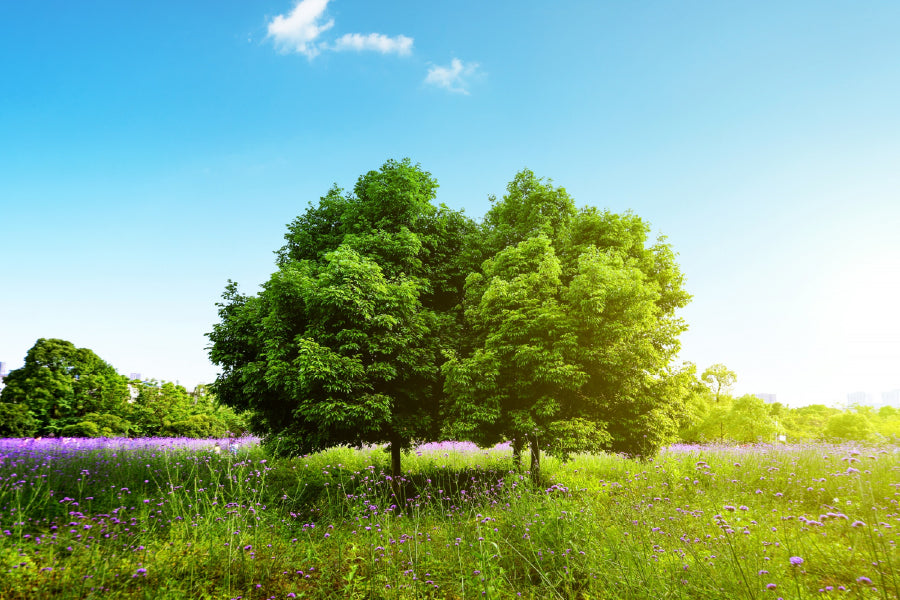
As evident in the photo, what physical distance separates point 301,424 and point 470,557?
6566mm

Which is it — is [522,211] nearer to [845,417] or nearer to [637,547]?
[637,547]

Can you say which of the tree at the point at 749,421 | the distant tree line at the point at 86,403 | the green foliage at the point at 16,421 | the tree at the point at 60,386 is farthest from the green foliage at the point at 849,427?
the green foliage at the point at 16,421

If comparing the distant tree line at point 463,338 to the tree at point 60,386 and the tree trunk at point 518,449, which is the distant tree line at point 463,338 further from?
the tree at point 60,386

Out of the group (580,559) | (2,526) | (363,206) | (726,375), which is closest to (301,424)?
(2,526)

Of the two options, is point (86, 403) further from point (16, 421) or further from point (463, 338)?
point (463, 338)

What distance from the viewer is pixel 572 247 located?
37.3ft

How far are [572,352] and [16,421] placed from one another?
80.0ft

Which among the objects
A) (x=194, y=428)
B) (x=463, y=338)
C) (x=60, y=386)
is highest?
(x=463, y=338)

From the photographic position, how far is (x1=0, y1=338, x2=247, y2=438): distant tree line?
63.2 ft

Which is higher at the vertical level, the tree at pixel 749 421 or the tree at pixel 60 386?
the tree at pixel 60 386

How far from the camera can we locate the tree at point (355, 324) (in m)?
9.17

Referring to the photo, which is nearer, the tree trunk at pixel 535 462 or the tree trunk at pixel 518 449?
the tree trunk at pixel 535 462

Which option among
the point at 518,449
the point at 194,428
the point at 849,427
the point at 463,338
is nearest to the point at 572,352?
the point at 463,338

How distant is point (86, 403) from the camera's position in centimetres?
2083
